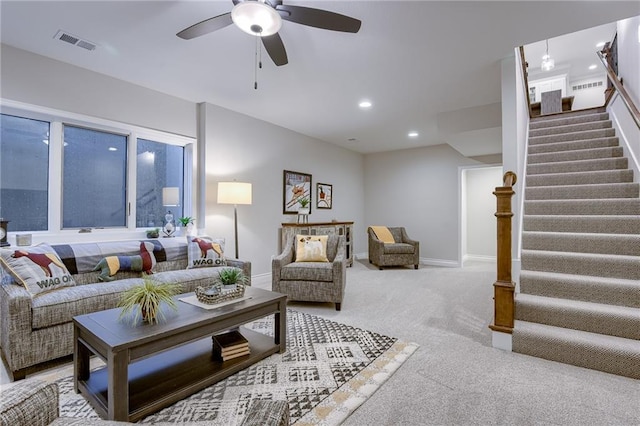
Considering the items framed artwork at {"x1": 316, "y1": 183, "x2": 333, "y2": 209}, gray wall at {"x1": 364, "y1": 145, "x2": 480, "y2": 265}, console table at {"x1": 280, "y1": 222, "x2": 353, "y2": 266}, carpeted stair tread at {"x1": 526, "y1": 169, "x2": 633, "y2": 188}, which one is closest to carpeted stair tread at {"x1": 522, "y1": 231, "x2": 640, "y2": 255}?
Answer: carpeted stair tread at {"x1": 526, "y1": 169, "x2": 633, "y2": 188}

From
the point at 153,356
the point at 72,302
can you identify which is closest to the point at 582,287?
the point at 153,356

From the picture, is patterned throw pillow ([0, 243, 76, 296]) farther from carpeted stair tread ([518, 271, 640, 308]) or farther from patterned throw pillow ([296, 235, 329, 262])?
carpeted stair tread ([518, 271, 640, 308])

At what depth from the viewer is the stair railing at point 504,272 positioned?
255cm

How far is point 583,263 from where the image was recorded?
9.05 ft

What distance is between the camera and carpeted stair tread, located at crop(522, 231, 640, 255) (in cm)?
278

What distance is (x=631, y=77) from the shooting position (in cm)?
363

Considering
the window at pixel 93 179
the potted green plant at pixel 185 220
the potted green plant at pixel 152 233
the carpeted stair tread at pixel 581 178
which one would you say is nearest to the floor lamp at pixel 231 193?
the potted green plant at pixel 185 220

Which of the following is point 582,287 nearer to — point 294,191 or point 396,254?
point 396,254

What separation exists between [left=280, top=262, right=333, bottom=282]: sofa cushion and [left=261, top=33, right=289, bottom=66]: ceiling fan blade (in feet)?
7.03

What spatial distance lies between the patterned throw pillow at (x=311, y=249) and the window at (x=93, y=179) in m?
2.10

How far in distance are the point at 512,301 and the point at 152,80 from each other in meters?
4.25

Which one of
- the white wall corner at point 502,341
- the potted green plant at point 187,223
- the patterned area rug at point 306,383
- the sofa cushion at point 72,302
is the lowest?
the patterned area rug at point 306,383

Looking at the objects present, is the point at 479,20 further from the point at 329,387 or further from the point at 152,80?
the point at 152,80

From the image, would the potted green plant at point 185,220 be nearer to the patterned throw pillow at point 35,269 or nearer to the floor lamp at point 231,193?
the floor lamp at point 231,193
